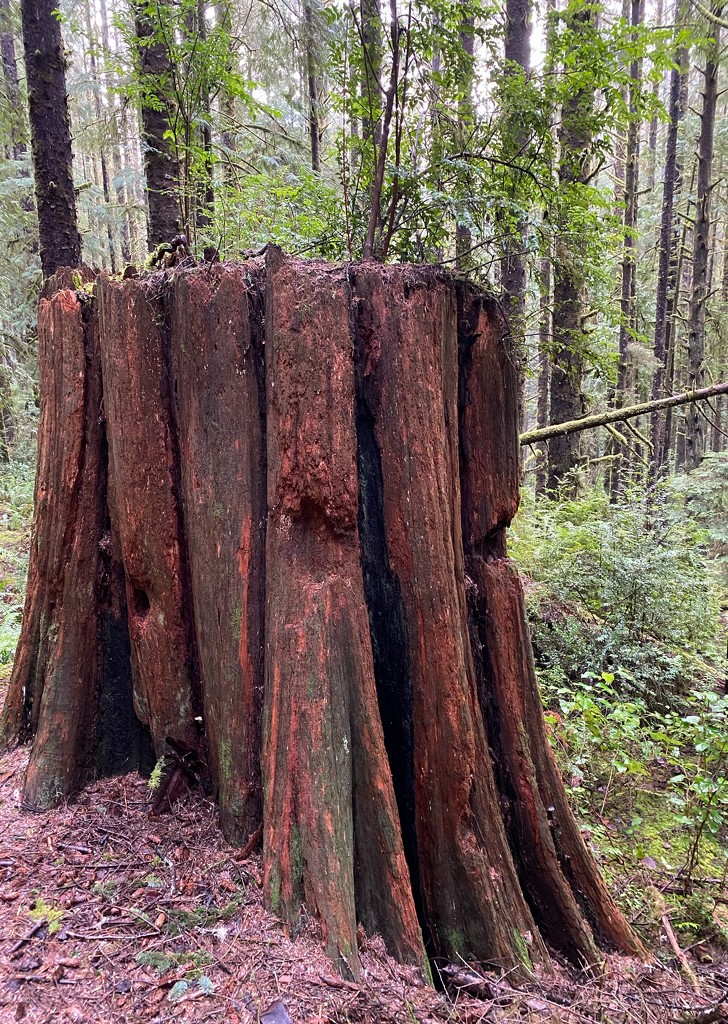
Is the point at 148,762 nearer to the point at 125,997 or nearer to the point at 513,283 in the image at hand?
the point at 125,997

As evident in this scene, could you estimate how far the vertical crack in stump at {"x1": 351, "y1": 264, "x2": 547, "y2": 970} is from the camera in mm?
2648

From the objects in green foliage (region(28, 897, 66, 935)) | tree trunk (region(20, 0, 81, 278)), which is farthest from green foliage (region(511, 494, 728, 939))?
tree trunk (region(20, 0, 81, 278))

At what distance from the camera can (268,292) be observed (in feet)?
8.54

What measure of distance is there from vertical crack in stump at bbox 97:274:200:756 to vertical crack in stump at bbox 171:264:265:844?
23 centimetres

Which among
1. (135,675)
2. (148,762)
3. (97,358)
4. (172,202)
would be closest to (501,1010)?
(148,762)

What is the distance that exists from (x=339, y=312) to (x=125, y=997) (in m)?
2.91

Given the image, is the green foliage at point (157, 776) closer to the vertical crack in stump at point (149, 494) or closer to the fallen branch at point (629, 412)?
the vertical crack in stump at point (149, 494)

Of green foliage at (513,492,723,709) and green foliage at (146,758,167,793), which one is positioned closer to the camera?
green foliage at (146,758,167,793)

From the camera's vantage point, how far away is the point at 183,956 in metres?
2.23

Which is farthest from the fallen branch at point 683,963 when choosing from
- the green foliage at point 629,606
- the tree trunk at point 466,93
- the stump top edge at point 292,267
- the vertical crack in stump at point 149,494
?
the tree trunk at point 466,93

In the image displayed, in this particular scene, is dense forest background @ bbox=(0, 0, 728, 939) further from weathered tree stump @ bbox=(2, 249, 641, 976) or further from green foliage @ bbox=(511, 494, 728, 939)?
weathered tree stump @ bbox=(2, 249, 641, 976)

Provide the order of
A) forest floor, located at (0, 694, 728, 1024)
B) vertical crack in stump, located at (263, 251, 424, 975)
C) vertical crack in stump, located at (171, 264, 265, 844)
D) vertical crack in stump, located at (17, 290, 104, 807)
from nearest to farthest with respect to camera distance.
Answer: forest floor, located at (0, 694, 728, 1024) < vertical crack in stump, located at (263, 251, 424, 975) < vertical crack in stump, located at (171, 264, 265, 844) < vertical crack in stump, located at (17, 290, 104, 807)

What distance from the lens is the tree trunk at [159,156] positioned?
272 inches

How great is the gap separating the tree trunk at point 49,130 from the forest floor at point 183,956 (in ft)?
24.3
